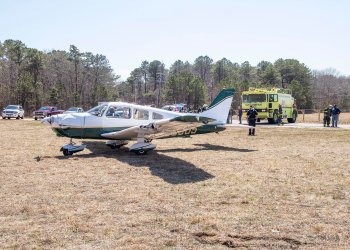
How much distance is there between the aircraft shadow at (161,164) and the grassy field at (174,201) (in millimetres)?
30

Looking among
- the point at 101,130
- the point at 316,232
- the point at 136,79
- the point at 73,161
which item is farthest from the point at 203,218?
the point at 136,79

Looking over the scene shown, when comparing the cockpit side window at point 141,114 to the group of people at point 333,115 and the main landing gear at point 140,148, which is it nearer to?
the main landing gear at point 140,148

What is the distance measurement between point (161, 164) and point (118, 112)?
3.40 meters

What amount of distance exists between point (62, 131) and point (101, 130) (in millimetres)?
1421

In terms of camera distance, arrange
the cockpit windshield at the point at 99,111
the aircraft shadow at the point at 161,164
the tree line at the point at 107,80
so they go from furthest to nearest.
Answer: the tree line at the point at 107,80
the cockpit windshield at the point at 99,111
the aircraft shadow at the point at 161,164

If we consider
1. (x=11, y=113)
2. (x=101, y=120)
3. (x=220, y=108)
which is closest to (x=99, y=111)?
(x=101, y=120)

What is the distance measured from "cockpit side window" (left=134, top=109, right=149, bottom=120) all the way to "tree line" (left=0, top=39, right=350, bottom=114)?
50.5 metres

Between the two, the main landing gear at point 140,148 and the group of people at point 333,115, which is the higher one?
the group of people at point 333,115

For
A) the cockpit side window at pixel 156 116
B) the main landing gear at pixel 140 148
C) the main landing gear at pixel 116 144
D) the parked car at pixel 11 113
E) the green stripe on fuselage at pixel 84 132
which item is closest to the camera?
the green stripe on fuselage at pixel 84 132

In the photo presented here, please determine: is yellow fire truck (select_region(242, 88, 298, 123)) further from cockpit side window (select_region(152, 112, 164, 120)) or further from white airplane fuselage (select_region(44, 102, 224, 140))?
cockpit side window (select_region(152, 112, 164, 120))

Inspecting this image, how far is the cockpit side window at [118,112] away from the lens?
13798 millimetres

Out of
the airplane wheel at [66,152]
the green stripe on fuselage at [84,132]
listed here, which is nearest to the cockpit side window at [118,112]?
the green stripe on fuselage at [84,132]

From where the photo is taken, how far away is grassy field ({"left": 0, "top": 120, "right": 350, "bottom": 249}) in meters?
5.17

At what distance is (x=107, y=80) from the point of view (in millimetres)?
94812
